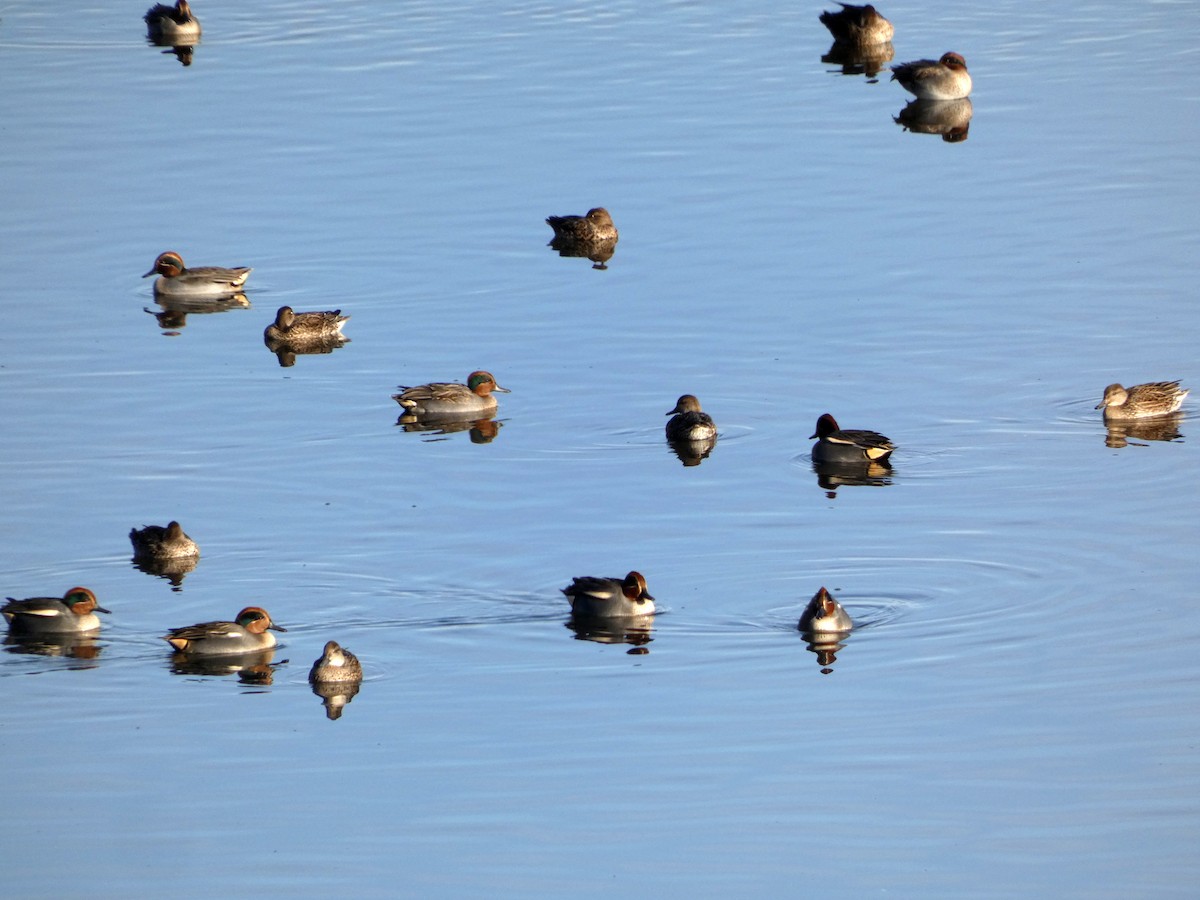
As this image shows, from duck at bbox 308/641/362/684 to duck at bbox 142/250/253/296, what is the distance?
1234cm

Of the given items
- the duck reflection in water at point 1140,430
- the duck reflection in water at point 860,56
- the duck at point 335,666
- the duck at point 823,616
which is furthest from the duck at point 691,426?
the duck reflection in water at point 860,56

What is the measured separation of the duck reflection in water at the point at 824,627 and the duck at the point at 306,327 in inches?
405

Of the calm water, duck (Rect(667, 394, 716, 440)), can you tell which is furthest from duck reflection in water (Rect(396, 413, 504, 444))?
duck (Rect(667, 394, 716, 440))

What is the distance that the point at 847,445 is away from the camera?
70.2ft

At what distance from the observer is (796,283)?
27.5 meters

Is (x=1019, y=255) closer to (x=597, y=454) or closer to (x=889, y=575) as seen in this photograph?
(x=597, y=454)

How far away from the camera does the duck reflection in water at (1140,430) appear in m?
22.2

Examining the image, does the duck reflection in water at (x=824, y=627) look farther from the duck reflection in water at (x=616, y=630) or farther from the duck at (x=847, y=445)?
the duck at (x=847, y=445)

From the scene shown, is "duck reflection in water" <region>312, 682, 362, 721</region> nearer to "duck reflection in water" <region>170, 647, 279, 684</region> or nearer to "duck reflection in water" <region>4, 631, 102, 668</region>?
"duck reflection in water" <region>170, 647, 279, 684</region>

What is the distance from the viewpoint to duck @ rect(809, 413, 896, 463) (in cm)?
2136

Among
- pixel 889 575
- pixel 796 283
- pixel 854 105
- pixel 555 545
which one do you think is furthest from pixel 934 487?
pixel 854 105

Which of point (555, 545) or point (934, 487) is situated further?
point (934, 487)

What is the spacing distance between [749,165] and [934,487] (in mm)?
13139

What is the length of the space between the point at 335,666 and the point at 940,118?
73.8 feet
